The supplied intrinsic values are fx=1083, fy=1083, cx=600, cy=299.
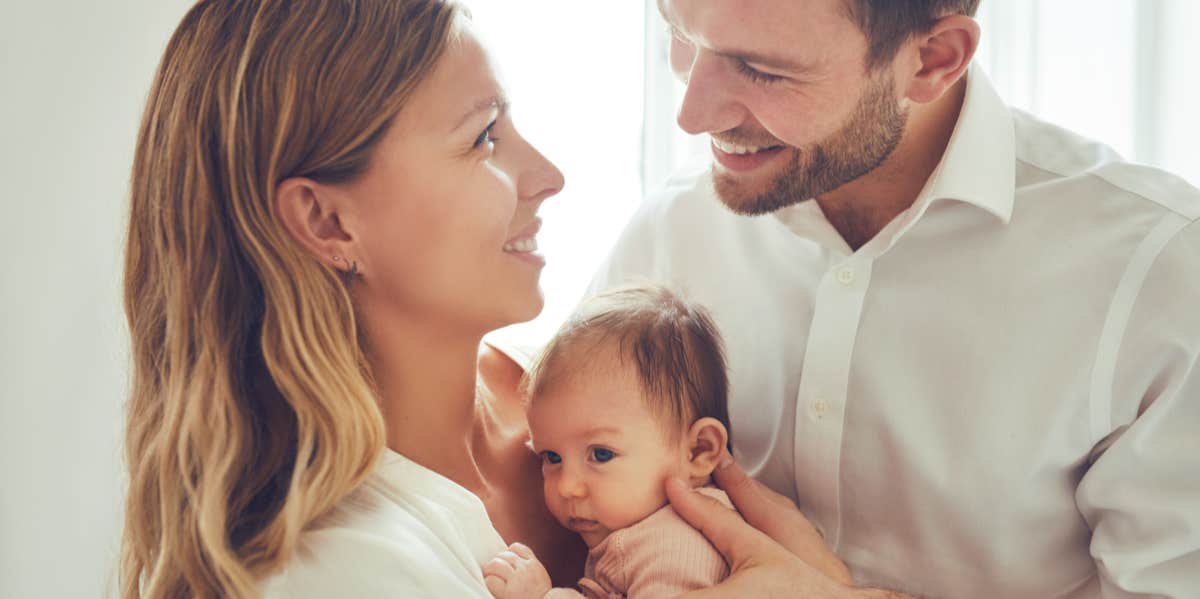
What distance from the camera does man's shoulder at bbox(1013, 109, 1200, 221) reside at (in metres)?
1.60

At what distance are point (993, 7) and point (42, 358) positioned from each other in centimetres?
270

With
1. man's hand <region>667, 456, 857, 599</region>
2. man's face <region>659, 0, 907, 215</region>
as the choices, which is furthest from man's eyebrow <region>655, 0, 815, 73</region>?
man's hand <region>667, 456, 857, 599</region>

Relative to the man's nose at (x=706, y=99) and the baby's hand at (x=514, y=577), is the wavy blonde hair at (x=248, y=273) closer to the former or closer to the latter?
the baby's hand at (x=514, y=577)

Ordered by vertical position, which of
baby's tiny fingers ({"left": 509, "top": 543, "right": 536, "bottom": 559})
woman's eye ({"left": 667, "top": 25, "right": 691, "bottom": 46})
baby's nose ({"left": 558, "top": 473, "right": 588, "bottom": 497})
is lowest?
baby's tiny fingers ({"left": 509, "top": 543, "right": 536, "bottom": 559})

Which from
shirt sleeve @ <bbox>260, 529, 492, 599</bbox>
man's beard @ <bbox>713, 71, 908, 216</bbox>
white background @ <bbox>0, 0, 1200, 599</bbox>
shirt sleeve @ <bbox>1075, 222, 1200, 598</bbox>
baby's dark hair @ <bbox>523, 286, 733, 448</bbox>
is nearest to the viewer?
shirt sleeve @ <bbox>260, 529, 492, 599</bbox>

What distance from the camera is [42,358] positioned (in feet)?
7.45

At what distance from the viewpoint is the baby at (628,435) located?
154 cm

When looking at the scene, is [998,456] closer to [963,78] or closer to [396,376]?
[963,78]

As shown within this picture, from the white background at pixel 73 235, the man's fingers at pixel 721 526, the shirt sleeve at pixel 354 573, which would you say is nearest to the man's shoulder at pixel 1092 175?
the man's fingers at pixel 721 526

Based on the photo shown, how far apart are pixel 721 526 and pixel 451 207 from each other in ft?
1.94

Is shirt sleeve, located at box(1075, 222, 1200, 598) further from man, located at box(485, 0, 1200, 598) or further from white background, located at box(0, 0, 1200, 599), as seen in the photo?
white background, located at box(0, 0, 1200, 599)

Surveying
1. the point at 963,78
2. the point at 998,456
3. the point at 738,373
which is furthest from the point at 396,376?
the point at 963,78

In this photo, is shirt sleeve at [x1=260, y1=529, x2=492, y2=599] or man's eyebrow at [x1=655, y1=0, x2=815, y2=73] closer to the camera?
shirt sleeve at [x1=260, y1=529, x2=492, y2=599]

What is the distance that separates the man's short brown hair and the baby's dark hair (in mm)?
509
